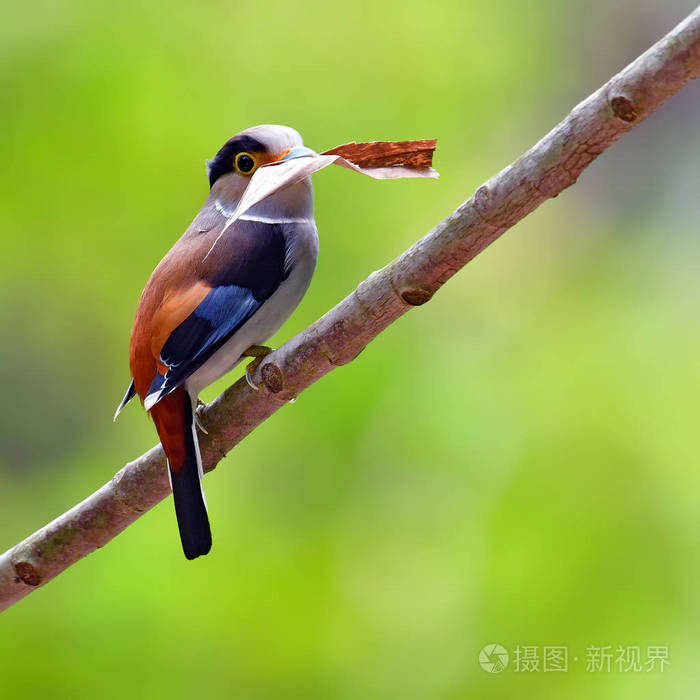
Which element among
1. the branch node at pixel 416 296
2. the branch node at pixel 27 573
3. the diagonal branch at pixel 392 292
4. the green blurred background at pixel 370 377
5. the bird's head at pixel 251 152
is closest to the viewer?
the diagonal branch at pixel 392 292

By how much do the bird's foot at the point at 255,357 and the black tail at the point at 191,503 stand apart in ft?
0.28

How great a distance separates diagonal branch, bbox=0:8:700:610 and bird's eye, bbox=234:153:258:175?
0.70ft

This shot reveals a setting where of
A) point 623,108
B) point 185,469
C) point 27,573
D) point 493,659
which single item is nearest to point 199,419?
point 185,469

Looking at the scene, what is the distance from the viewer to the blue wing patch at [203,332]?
1008mm

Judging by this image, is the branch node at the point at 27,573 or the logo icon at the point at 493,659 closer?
the branch node at the point at 27,573

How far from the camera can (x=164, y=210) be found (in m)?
2.25

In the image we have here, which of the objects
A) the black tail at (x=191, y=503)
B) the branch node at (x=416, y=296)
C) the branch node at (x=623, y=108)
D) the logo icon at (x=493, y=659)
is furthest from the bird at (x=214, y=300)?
the logo icon at (x=493, y=659)

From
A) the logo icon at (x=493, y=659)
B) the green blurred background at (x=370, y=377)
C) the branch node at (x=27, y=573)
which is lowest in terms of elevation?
the branch node at (x=27, y=573)

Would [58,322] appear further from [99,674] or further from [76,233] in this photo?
[99,674]

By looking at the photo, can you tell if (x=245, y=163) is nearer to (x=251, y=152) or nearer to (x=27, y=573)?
(x=251, y=152)

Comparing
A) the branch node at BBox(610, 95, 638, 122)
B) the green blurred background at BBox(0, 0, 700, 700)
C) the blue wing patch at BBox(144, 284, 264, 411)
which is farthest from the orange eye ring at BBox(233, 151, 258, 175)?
the green blurred background at BBox(0, 0, 700, 700)

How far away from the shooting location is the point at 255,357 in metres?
1.12

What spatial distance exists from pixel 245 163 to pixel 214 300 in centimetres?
16

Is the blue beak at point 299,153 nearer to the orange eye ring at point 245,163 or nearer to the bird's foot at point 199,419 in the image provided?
the orange eye ring at point 245,163
